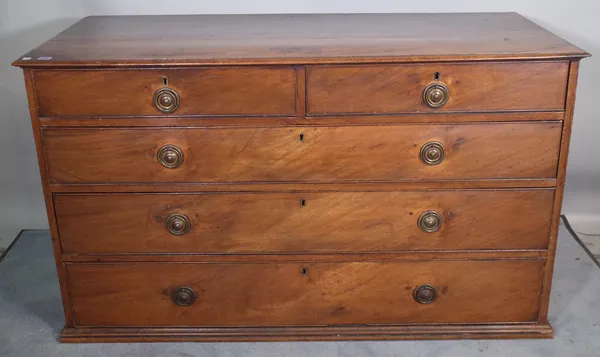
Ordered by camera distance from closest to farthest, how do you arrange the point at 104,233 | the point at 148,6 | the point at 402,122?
the point at 402,122 → the point at 104,233 → the point at 148,6

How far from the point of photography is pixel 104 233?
85.2 inches

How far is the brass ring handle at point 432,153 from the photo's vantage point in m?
2.05

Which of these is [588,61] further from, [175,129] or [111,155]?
[111,155]

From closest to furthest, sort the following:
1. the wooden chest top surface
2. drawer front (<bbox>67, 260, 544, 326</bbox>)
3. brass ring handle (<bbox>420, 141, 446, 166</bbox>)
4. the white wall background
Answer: the wooden chest top surface
brass ring handle (<bbox>420, 141, 446, 166</bbox>)
drawer front (<bbox>67, 260, 544, 326</bbox>)
the white wall background

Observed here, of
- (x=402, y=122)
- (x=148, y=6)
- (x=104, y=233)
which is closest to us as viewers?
(x=402, y=122)

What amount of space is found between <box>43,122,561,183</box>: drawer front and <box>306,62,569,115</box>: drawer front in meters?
0.06

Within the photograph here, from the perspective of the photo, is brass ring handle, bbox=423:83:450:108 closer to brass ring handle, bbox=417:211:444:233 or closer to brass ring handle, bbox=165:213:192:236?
brass ring handle, bbox=417:211:444:233

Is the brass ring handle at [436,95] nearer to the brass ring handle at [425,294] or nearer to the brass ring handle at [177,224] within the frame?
the brass ring handle at [425,294]

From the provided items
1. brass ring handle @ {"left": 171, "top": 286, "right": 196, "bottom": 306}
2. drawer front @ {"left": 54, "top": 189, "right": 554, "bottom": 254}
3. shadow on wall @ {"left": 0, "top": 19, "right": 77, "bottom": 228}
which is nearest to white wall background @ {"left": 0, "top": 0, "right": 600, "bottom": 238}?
shadow on wall @ {"left": 0, "top": 19, "right": 77, "bottom": 228}

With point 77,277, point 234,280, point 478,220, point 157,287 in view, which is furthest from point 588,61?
point 77,277

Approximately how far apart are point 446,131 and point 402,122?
0.13m

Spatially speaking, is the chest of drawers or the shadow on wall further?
the shadow on wall

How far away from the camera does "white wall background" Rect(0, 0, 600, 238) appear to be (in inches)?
104

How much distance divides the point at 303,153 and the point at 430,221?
1.42 feet
